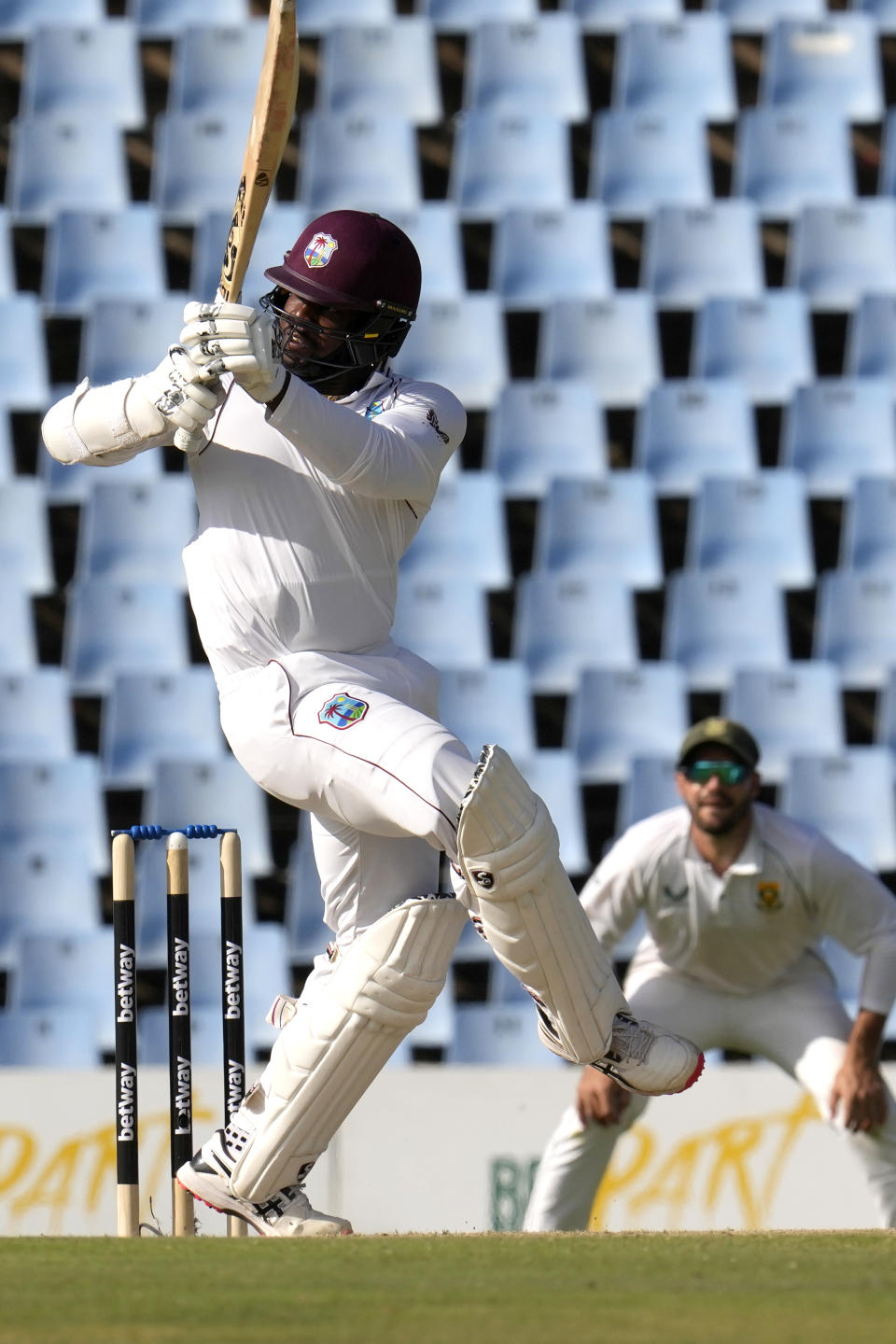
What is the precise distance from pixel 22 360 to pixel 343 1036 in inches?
179

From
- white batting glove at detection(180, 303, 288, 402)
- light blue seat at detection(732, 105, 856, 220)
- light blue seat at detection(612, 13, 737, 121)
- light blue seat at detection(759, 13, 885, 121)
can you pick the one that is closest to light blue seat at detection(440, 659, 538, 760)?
light blue seat at detection(732, 105, 856, 220)

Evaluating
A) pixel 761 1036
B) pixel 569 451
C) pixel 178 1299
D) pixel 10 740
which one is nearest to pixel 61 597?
pixel 10 740

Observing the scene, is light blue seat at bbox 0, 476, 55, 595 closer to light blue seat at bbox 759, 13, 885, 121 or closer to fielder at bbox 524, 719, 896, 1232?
fielder at bbox 524, 719, 896, 1232

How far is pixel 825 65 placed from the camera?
7500 millimetres

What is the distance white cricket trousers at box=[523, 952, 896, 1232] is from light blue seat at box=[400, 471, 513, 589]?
240 cm

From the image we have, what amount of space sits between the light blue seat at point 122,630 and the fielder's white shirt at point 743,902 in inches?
98.8

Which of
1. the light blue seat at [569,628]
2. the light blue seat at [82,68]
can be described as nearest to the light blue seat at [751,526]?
the light blue seat at [569,628]

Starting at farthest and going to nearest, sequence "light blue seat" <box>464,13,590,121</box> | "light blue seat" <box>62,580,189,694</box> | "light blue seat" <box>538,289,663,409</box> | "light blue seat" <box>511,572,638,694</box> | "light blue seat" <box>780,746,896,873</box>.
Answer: "light blue seat" <box>464,13,590,121</box> → "light blue seat" <box>538,289,663,409</box> → "light blue seat" <box>511,572,638,694</box> → "light blue seat" <box>62,580,189,694</box> → "light blue seat" <box>780,746,896,873</box>

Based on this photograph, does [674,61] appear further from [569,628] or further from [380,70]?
[569,628]

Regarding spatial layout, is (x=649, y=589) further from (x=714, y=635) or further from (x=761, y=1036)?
(x=761, y=1036)

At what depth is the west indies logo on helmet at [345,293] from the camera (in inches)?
111

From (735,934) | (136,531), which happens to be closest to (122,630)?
(136,531)

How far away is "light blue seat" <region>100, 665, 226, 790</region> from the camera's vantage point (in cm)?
620

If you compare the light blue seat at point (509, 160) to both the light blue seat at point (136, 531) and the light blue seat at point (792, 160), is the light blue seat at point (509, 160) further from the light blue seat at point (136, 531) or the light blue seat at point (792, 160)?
the light blue seat at point (136, 531)
